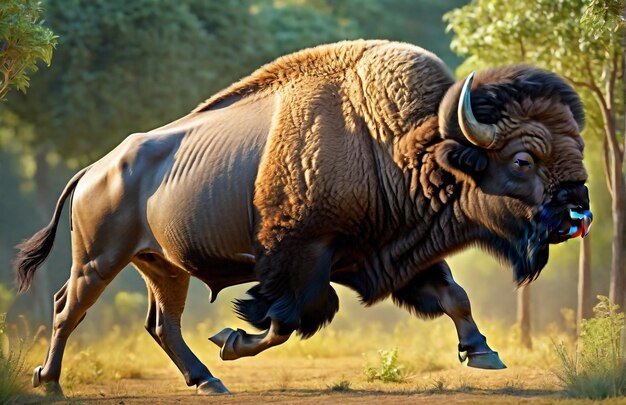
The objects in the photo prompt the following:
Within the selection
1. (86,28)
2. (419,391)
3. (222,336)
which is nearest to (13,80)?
(222,336)

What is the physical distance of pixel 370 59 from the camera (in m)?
7.55

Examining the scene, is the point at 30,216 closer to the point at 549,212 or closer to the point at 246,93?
the point at 246,93

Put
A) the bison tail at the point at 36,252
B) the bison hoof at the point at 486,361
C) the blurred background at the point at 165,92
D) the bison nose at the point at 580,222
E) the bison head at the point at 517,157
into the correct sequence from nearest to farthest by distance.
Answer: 1. the bison nose at the point at 580,222
2. the bison head at the point at 517,157
3. the bison hoof at the point at 486,361
4. the bison tail at the point at 36,252
5. the blurred background at the point at 165,92

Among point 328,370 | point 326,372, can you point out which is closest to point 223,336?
point 326,372

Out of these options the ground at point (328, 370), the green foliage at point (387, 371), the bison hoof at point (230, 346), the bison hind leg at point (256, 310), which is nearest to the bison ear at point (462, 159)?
the ground at point (328, 370)

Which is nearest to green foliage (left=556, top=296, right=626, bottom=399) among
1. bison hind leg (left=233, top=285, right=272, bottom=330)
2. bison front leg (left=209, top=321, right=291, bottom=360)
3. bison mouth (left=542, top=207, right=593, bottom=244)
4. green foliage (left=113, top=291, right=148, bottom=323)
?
bison mouth (left=542, top=207, right=593, bottom=244)

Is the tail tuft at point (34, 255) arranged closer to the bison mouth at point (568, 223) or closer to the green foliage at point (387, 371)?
the green foliage at point (387, 371)

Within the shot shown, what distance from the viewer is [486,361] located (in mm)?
7316

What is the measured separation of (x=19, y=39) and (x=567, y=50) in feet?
17.5

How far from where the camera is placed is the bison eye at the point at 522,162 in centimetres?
679

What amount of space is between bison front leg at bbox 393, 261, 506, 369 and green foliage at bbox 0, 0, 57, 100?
3229 mm

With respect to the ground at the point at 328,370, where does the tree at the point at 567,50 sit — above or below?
above

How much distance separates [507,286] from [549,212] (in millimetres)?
10331

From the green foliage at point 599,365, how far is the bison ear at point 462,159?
1.26 metres
